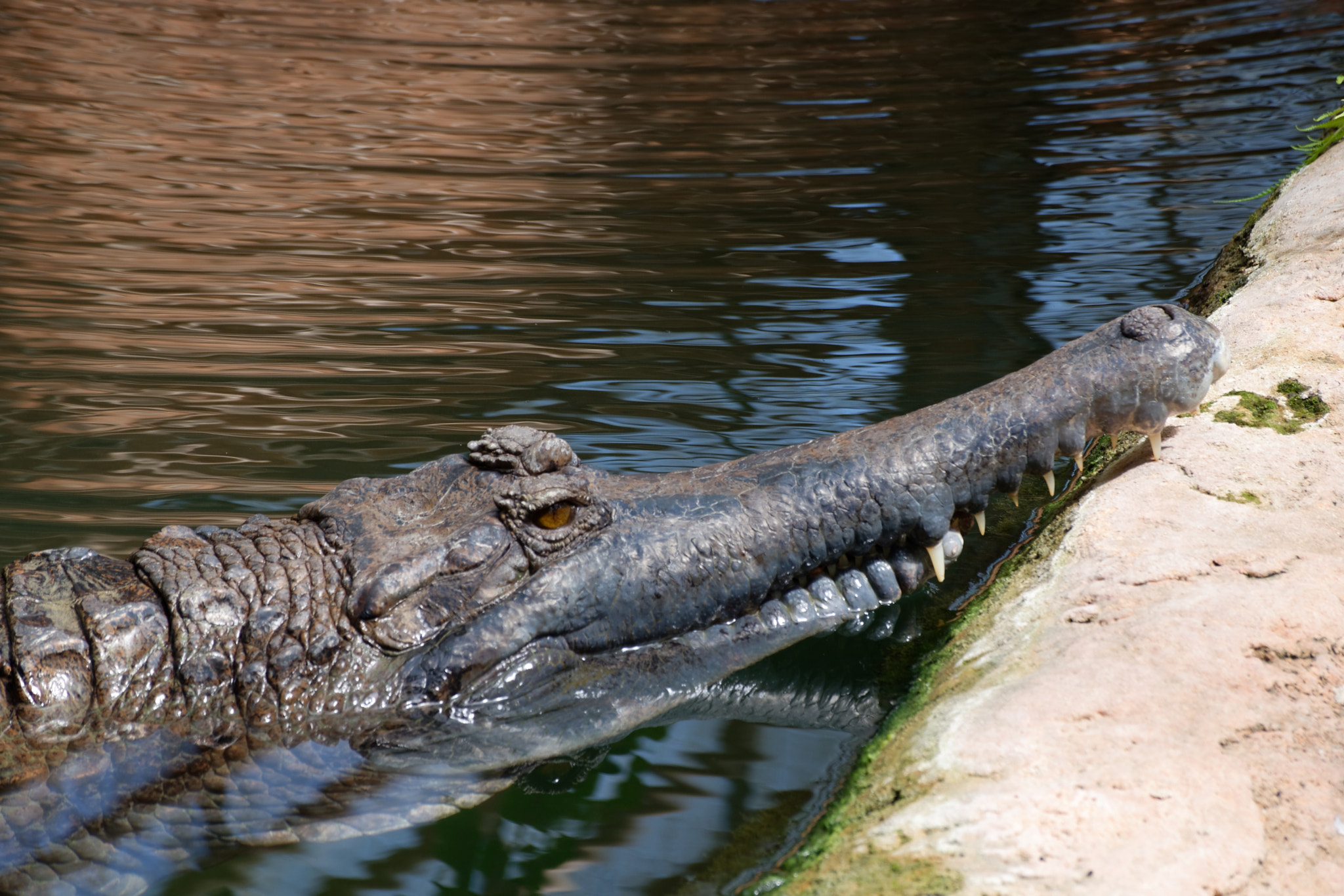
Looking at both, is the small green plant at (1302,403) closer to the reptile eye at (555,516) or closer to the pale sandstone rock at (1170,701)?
the pale sandstone rock at (1170,701)

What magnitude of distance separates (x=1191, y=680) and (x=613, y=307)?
4.13 meters

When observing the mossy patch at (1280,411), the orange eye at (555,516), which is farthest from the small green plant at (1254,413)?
the orange eye at (555,516)

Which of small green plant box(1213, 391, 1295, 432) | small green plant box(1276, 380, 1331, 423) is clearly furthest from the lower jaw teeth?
small green plant box(1276, 380, 1331, 423)

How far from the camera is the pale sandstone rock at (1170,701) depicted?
1781 mm

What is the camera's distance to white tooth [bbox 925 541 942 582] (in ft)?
9.50

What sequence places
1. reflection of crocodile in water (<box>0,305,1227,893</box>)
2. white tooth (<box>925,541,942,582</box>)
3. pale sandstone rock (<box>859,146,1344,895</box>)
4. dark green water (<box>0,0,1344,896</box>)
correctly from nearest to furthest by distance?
1. pale sandstone rock (<box>859,146,1344,895</box>)
2. reflection of crocodile in water (<box>0,305,1227,893</box>)
3. white tooth (<box>925,541,942,582</box>)
4. dark green water (<box>0,0,1344,896</box>)

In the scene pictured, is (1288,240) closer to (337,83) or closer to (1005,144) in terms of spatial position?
(1005,144)

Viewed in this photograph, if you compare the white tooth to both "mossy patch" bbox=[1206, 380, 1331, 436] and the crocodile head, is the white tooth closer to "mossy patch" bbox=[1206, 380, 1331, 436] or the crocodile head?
the crocodile head

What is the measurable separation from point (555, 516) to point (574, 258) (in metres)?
4.10

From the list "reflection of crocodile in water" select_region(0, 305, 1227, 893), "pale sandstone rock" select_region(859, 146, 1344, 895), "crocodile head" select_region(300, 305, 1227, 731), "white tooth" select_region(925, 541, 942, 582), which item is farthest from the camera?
"white tooth" select_region(925, 541, 942, 582)

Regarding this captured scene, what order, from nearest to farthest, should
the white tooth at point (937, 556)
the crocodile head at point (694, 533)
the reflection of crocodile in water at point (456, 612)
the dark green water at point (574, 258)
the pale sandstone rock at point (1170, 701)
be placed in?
the pale sandstone rock at point (1170, 701) → the reflection of crocodile in water at point (456, 612) → the crocodile head at point (694, 533) → the white tooth at point (937, 556) → the dark green water at point (574, 258)

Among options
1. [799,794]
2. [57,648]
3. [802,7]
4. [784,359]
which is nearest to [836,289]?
A: [784,359]

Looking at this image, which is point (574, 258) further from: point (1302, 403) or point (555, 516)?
point (1302, 403)

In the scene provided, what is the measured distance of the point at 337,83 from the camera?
12.1 metres
